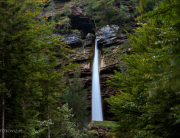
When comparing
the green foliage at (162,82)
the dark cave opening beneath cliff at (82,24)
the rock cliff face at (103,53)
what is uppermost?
the dark cave opening beneath cliff at (82,24)

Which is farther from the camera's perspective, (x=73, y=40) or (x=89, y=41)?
(x=89, y=41)

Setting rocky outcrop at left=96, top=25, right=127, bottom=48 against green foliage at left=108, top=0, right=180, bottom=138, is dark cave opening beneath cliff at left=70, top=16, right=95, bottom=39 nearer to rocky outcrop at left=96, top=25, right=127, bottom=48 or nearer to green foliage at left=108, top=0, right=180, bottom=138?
rocky outcrop at left=96, top=25, right=127, bottom=48

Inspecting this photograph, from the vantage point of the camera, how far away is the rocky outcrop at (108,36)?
30902 millimetres

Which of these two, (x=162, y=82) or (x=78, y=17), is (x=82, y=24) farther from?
(x=162, y=82)

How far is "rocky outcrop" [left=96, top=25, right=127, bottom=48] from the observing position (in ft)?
101

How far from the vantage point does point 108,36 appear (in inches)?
1251

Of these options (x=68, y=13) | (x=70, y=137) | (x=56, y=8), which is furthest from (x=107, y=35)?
(x=70, y=137)

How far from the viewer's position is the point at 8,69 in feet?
18.1

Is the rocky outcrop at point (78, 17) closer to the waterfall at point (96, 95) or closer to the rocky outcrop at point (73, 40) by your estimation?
the rocky outcrop at point (73, 40)

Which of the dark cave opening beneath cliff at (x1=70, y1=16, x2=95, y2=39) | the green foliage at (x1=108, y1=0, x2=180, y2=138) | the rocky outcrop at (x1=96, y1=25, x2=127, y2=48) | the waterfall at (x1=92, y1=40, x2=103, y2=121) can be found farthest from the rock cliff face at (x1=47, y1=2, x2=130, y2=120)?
the green foliage at (x1=108, y1=0, x2=180, y2=138)

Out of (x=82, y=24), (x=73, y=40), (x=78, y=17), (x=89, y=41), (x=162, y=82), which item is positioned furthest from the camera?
(x=82, y=24)

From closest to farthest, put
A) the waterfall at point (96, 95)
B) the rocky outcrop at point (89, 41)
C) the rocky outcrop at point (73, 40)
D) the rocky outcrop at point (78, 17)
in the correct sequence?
the waterfall at point (96, 95) → the rocky outcrop at point (73, 40) → the rocky outcrop at point (89, 41) → the rocky outcrop at point (78, 17)

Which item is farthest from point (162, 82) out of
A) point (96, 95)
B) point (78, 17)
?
point (78, 17)

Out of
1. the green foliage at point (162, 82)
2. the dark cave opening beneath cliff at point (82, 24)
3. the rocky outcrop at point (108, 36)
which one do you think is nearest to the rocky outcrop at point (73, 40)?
the rocky outcrop at point (108, 36)
